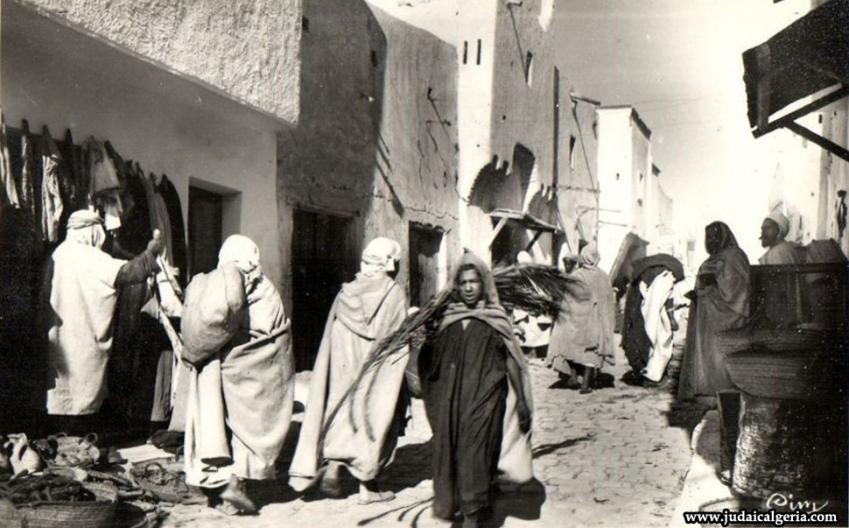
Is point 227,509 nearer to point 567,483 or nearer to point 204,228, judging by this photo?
point 567,483

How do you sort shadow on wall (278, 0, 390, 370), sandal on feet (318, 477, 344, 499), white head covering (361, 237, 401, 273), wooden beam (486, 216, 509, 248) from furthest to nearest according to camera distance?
wooden beam (486, 216, 509, 248)
shadow on wall (278, 0, 390, 370)
white head covering (361, 237, 401, 273)
sandal on feet (318, 477, 344, 499)

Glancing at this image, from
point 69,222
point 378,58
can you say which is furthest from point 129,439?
point 378,58

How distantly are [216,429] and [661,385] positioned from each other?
726 cm

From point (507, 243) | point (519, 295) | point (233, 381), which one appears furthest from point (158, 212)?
point (507, 243)

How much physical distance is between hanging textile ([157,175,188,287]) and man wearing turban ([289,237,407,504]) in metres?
2.72

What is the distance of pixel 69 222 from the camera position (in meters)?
5.48

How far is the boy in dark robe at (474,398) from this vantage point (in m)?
4.28

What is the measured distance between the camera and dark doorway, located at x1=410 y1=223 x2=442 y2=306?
13.9 metres

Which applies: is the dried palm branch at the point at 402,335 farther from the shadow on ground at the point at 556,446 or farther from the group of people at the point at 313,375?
the shadow on ground at the point at 556,446

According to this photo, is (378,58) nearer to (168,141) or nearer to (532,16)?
(168,141)

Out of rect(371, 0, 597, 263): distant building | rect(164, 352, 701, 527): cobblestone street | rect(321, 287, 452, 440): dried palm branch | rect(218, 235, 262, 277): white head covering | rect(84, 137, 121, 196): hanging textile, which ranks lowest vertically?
rect(164, 352, 701, 527): cobblestone street

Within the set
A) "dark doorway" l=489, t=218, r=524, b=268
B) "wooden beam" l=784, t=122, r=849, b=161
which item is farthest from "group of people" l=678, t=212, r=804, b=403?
"dark doorway" l=489, t=218, r=524, b=268

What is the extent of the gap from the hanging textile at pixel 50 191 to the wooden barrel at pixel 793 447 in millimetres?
4542

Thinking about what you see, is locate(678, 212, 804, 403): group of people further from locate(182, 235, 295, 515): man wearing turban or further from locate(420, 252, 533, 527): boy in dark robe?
locate(182, 235, 295, 515): man wearing turban
